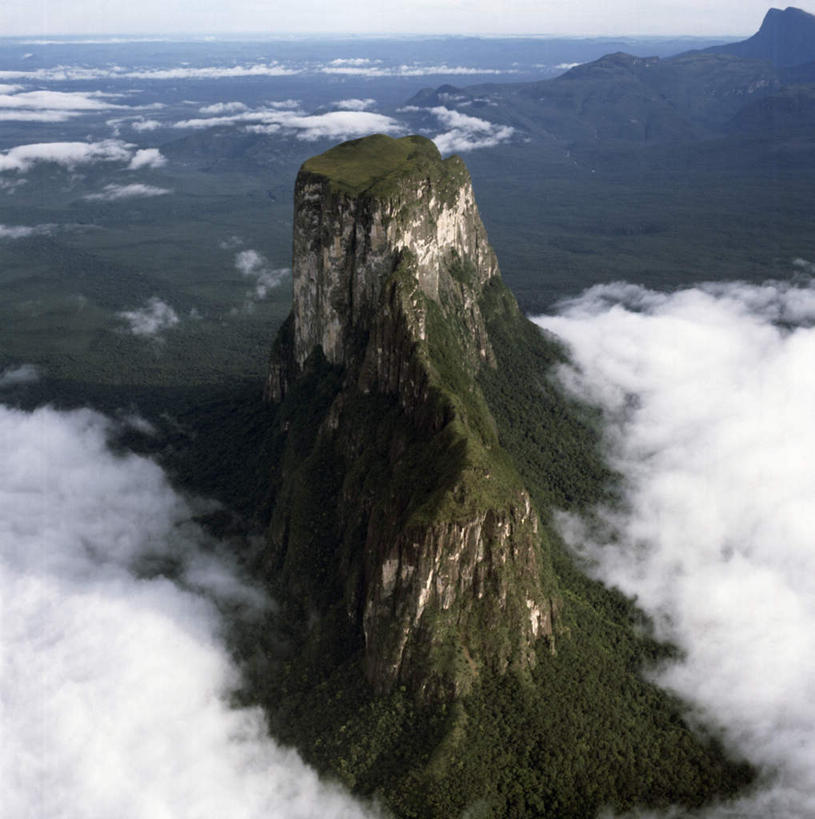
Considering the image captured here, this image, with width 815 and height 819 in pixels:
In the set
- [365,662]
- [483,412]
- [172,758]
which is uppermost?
[483,412]

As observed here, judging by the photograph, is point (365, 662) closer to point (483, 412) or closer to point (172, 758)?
point (172, 758)

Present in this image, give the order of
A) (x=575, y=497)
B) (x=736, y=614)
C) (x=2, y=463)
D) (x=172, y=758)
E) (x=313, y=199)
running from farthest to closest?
(x=2, y=463)
(x=575, y=497)
(x=313, y=199)
(x=736, y=614)
(x=172, y=758)

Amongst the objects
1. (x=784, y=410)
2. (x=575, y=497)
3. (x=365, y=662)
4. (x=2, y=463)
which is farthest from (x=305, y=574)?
(x=784, y=410)

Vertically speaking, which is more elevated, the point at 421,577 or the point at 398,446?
the point at 398,446

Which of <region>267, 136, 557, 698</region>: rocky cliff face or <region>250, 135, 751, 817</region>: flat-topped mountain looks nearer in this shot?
<region>250, 135, 751, 817</region>: flat-topped mountain

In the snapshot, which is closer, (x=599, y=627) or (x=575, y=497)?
(x=599, y=627)

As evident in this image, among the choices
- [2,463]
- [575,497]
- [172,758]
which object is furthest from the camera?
[2,463]

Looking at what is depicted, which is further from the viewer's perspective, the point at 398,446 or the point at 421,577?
the point at 398,446

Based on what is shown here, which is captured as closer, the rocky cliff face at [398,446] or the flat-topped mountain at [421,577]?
the flat-topped mountain at [421,577]
